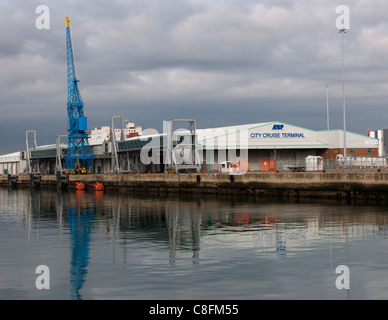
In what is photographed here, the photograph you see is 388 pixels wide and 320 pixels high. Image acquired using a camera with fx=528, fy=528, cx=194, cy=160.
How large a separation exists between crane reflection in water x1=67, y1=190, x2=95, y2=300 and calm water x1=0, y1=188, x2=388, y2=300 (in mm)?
38

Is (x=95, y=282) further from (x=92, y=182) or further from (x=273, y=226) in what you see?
(x=92, y=182)

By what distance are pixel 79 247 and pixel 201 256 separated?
6342mm

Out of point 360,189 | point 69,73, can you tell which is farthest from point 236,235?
point 69,73

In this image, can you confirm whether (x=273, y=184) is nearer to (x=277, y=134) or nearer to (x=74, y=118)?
(x=277, y=134)

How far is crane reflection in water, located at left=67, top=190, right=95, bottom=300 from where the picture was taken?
16.4m

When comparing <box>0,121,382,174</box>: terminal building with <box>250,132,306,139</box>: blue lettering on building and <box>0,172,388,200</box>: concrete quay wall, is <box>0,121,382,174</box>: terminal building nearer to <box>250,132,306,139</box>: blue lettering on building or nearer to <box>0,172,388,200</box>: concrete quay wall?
<box>250,132,306,139</box>: blue lettering on building

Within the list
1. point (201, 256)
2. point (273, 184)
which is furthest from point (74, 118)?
point (201, 256)

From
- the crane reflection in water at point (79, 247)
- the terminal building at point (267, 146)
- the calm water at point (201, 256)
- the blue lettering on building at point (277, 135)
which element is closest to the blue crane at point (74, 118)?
the terminal building at point (267, 146)

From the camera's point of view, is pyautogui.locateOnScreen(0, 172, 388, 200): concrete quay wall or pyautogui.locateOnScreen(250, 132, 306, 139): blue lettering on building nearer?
pyautogui.locateOnScreen(0, 172, 388, 200): concrete quay wall

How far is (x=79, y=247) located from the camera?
77.5ft

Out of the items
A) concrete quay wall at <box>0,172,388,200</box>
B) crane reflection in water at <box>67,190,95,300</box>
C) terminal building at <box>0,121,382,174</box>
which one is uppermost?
terminal building at <box>0,121,382,174</box>

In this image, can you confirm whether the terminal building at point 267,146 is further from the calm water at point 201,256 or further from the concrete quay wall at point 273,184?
the calm water at point 201,256

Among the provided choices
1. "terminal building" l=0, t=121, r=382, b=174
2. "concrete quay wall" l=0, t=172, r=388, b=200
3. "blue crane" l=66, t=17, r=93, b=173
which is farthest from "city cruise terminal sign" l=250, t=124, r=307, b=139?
"blue crane" l=66, t=17, r=93, b=173

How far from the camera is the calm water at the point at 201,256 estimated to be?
15.2 metres
